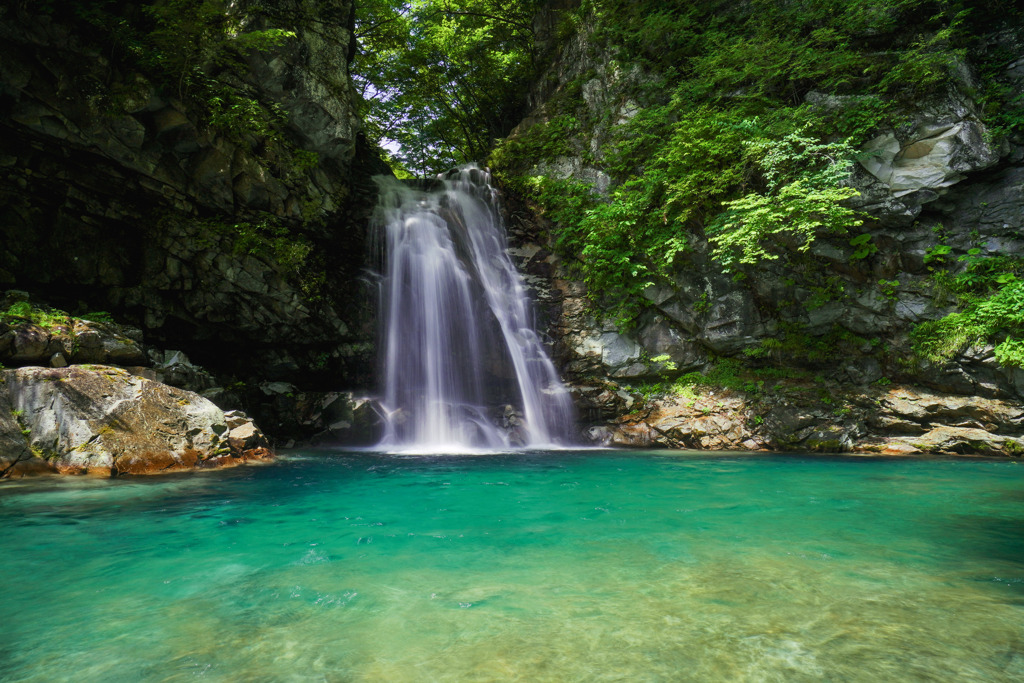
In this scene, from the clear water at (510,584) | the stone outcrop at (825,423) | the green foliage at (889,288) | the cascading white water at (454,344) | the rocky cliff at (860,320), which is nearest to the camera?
the clear water at (510,584)

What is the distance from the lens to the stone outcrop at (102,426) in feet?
21.1

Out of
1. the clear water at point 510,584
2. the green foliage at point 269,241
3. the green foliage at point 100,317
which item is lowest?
the clear water at point 510,584

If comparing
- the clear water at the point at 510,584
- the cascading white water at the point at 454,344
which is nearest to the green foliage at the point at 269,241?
the cascading white water at the point at 454,344

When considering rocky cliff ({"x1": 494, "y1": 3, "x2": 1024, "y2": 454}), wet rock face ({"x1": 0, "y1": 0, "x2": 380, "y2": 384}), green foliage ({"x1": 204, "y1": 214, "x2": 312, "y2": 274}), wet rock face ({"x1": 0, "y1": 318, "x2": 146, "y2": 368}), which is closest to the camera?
wet rock face ({"x1": 0, "y1": 318, "x2": 146, "y2": 368})

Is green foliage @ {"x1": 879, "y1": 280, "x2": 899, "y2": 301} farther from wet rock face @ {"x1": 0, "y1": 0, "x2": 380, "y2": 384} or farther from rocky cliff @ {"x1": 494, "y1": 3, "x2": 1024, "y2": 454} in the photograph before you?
wet rock face @ {"x1": 0, "y1": 0, "x2": 380, "y2": 384}

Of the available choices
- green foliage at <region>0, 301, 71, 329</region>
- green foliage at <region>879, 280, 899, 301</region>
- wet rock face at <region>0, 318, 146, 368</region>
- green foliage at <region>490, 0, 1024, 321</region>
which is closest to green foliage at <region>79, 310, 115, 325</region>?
wet rock face at <region>0, 318, 146, 368</region>

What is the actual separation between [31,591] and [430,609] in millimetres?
2450

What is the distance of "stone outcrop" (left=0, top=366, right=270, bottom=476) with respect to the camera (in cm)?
645

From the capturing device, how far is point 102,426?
6.92 metres

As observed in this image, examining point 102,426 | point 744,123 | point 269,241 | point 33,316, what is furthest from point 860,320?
point 33,316

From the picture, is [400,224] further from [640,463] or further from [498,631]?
[498,631]

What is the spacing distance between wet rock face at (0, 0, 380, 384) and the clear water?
6.03 m

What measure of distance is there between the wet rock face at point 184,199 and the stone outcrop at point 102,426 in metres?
3.70

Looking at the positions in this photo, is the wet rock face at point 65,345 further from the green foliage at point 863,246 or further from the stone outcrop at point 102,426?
the green foliage at point 863,246
